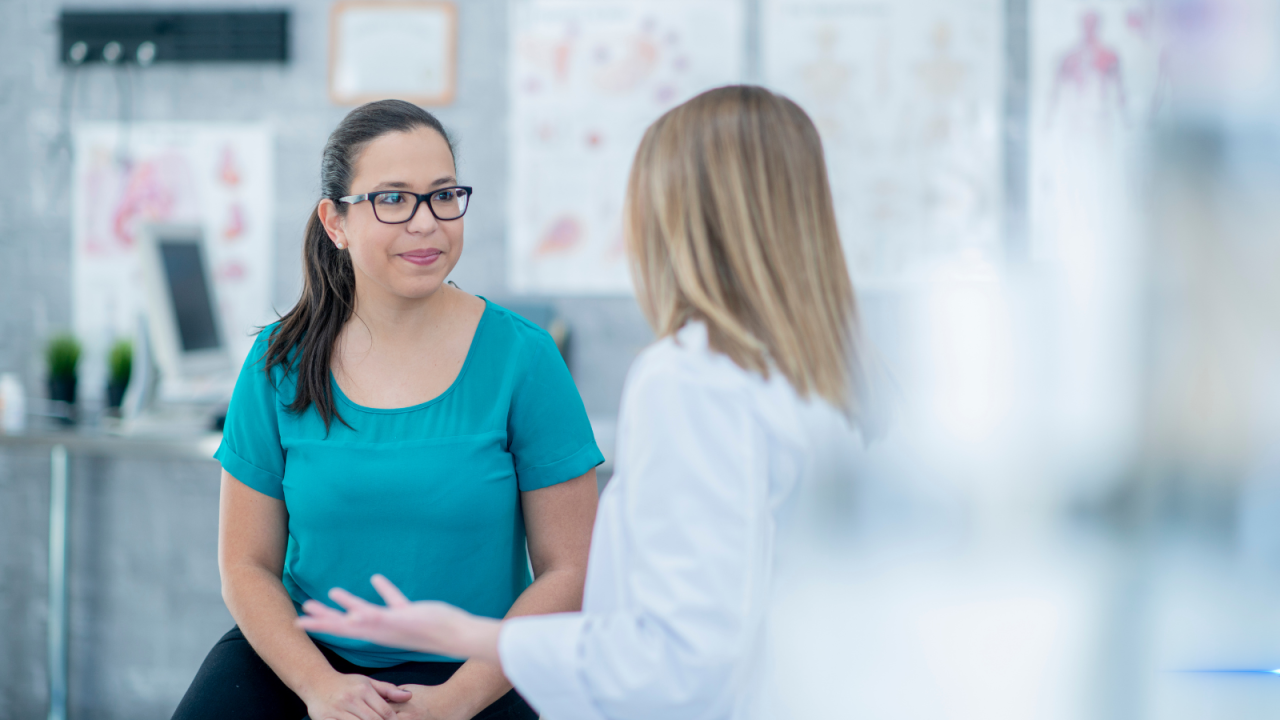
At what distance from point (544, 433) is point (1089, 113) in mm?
1773

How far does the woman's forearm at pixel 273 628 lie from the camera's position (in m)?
1.10

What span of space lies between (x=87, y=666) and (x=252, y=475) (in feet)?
6.24

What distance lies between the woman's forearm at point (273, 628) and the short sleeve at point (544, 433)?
320mm

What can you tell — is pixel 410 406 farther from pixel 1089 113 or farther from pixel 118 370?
pixel 1089 113

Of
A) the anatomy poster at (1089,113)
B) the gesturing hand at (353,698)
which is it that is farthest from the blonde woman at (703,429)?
the anatomy poster at (1089,113)

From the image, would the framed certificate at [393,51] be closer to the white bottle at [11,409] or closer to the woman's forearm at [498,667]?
the white bottle at [11,409]

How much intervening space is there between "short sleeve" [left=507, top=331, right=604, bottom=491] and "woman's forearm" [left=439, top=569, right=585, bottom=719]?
0.12m

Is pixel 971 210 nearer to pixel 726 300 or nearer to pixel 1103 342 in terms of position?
pixel 1103 342

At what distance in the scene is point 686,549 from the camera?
706 millimetres

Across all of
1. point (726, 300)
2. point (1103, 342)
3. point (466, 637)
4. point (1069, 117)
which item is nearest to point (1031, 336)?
point (1103, 342)

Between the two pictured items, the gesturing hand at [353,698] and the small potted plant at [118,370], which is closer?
the gesturing hand at [353,698]

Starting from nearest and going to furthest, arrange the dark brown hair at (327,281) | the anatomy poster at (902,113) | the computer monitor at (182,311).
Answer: the dark brown hair at (327,281), the computer monitor at (182,311), the anatomy poster at (902,113)

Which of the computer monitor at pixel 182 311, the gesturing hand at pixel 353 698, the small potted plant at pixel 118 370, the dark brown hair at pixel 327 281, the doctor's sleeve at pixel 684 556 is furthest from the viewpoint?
the small potted plant at pixel 118 370

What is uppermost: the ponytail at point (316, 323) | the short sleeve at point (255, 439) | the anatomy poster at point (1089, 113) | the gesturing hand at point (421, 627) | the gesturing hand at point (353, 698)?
the anatomy poster at point (1089, 113)
